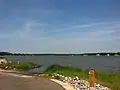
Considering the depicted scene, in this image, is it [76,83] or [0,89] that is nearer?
[0,89]

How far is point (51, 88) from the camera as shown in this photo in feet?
62.6

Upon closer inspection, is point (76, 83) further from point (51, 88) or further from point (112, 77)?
point (112, 77)

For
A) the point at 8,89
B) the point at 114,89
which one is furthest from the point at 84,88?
the point at 8,89

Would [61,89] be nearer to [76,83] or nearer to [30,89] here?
[30,89]

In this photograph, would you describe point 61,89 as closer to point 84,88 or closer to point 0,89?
point 84,88

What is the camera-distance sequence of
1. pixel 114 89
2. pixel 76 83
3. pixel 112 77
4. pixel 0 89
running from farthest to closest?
pixel 112 77
pixel 76 83
pixel 114 89
pixel 0 89

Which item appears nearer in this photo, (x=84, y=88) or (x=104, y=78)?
(x=84, y=88)

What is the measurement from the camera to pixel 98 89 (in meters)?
18.9

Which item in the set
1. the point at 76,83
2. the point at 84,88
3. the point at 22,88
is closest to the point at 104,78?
the point at 76,83

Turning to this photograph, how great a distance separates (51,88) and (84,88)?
2.18 metres

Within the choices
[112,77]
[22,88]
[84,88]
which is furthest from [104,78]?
[22,88]

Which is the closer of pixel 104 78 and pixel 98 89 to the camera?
pixel 98 89

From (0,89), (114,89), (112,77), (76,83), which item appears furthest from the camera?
(112,77)

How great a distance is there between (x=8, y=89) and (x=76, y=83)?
18.9ft
